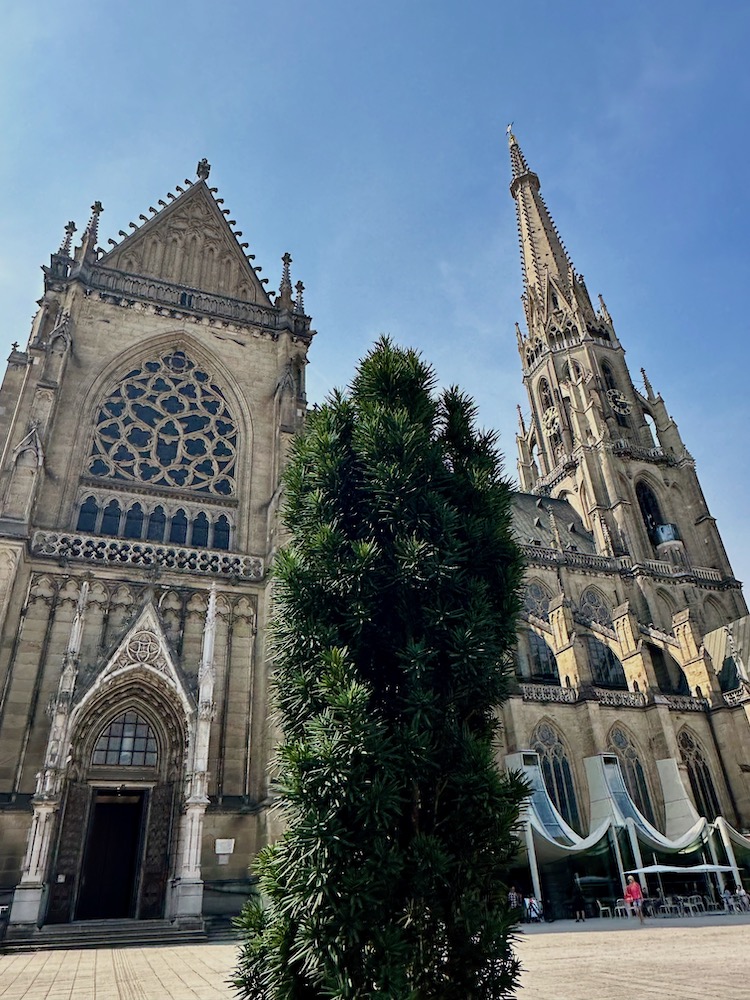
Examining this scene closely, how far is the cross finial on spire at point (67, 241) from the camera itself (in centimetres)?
2459

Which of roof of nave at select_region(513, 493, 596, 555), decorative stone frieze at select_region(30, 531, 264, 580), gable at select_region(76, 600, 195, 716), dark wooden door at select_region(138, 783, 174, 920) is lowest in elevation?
dark wooden door at select_region(138, 783, 174, 920)

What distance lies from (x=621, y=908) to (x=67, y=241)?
31232 millimetres

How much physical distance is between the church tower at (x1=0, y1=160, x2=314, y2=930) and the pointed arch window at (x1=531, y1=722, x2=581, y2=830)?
15.3 m

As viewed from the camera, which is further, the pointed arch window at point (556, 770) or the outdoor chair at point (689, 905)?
the pointed arch window at point (556, 770)

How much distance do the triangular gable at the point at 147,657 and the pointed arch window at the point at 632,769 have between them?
2037 centimetres

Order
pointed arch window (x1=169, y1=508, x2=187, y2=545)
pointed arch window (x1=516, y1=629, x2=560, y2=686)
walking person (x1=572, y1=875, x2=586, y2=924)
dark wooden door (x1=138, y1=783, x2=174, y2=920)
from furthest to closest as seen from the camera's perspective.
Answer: pointed arch window (x1=516, y1=629, x2=560, y2=686), walking person (x1=572, y1=875, x2=586, y2=924), pointed arch window (x1=169, y1=508, x2=187, y2=545), dark wooden door (x1=138, y1=783, x2=174, y2=920)

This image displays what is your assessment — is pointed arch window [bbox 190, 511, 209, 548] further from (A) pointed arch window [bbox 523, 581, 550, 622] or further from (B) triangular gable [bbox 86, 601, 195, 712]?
(A) pointed arch window [bbox 523, 581, 550, 622]

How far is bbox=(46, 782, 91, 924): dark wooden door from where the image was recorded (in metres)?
15.5

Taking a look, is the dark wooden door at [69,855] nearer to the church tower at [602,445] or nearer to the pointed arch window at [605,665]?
the pointed arch window at [605,665]

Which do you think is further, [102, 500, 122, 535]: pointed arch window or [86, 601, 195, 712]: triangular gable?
[102, 500, 122, 535]: pointed arch window

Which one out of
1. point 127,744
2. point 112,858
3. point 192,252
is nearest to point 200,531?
point 127,744

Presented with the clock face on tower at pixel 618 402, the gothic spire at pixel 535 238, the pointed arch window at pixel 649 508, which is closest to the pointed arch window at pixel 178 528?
the pointed arch window at pixel 649 508

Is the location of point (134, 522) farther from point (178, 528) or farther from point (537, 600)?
point (537, 600)

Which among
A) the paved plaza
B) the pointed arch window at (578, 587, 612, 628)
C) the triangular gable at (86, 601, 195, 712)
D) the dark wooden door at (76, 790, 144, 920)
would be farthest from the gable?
the pointed arch window at (578, 587, 612, 628)
